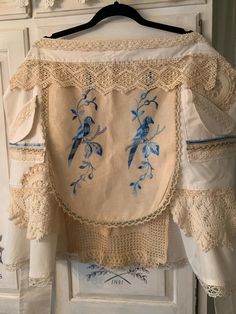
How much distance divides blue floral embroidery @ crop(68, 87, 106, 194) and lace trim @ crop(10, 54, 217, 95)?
1.6 inches

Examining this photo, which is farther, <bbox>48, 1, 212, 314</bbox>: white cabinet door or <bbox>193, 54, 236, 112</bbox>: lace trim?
<bbox>48, 1, 212, 314</bbox>: white cabinet door

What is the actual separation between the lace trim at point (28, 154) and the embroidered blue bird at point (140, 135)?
0.23 meters

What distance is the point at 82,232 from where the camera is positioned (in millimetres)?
1144

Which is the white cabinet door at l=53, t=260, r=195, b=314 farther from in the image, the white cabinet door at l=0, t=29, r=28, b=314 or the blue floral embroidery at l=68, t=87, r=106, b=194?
the blue floral embroidery at l=68, t=87, r=106, b=194

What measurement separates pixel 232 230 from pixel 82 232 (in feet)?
1.42

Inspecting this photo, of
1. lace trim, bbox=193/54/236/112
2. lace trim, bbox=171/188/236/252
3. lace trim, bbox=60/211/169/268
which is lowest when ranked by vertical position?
lace trim, bbox=60/211/169/268

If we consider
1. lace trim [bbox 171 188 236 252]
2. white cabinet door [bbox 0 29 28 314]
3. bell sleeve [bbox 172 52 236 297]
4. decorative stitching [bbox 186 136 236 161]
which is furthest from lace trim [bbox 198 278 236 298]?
white cabinet door [bbox 0 29 28 314]

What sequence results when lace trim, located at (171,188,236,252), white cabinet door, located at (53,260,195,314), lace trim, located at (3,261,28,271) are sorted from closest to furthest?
lace trim, located at (171,188,236,252), lace trim, located at (3,261,28,271), white cabinet door, located at (53,260,195,314)

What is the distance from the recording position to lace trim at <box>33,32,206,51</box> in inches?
39.2

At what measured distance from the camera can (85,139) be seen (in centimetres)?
104

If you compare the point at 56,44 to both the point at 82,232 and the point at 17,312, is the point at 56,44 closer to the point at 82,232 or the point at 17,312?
the point at 82,232

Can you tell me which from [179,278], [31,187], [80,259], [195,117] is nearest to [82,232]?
[80,259]

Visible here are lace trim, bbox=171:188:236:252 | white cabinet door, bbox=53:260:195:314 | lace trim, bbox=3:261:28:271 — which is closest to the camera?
lace trim, bbox=171:188:236:252

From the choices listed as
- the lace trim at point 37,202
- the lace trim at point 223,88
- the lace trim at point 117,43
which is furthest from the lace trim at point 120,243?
the lace trim at point 117,43
